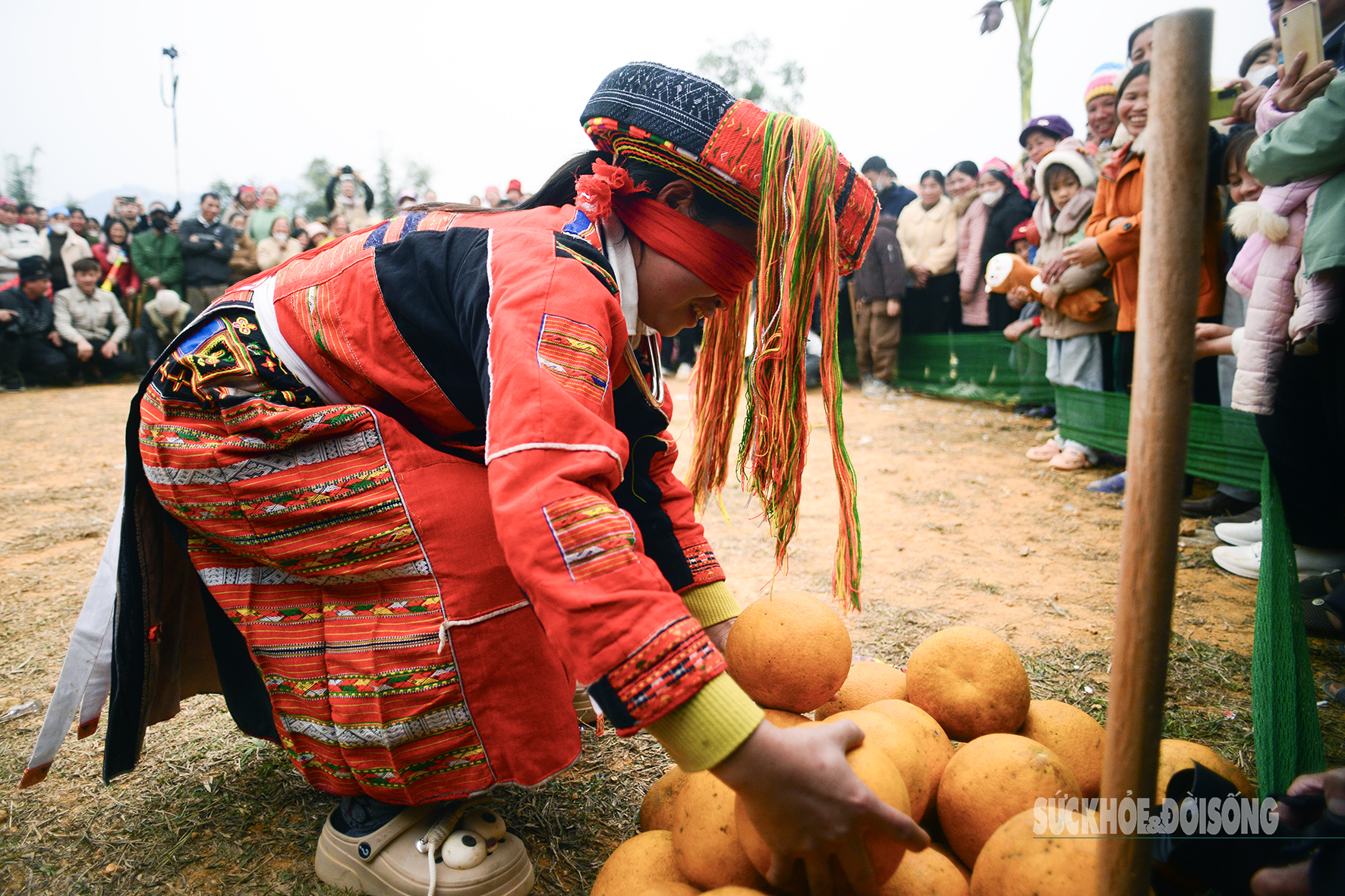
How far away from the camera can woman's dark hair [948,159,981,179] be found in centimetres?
816

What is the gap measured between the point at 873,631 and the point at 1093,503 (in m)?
2.57

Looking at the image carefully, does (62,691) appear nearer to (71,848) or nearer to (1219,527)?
(71,848)

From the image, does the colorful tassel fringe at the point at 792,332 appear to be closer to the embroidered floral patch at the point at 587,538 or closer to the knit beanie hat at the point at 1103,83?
the embroidered floral patch at the point at 587,538

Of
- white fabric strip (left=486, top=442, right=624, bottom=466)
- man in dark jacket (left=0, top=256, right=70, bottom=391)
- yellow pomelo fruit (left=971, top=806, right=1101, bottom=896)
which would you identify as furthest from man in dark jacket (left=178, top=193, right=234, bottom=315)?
yellow pomelo fruit (left=971, top=806, right=1101, bottom=896)

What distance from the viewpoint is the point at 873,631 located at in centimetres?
294

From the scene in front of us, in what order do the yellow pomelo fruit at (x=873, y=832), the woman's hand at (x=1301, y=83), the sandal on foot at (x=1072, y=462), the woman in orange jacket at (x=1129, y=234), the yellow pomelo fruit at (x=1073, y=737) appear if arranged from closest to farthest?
the yellow pomelo fruit at (x=873, y=832) < the yellow pomelo fruit at (x=1073, y=737) < the woman's hand at (x=1301, y=83) < the woman in orange jacket at (x=1129, y=234) < the sandal on foot at (x=1072, y=462)

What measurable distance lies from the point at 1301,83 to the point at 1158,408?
9.62ft

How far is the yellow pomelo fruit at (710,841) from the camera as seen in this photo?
51.9 inches

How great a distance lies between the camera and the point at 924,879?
1281mm

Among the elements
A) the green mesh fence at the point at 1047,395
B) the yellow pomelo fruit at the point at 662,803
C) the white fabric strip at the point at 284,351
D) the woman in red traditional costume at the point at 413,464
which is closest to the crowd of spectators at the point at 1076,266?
the green mesh fence at the point at 1047,395

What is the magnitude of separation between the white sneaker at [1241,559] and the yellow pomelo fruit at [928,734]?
2685mm

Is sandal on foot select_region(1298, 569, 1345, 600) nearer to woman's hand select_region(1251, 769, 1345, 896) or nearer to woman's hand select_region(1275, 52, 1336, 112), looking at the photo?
woman's hand select_region(1275, 52, 1336, 112)

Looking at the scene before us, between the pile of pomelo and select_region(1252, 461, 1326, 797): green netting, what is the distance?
0.16m

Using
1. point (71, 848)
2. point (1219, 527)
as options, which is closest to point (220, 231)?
point (71, 848)
